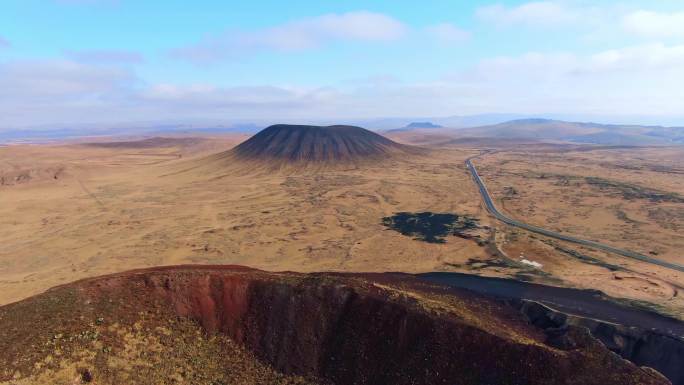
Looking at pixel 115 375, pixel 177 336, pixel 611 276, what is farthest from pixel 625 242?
pixel 115 375

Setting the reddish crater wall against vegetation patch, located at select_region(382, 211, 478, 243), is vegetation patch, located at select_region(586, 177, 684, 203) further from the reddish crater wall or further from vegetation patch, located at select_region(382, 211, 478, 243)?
the reddish crater wall

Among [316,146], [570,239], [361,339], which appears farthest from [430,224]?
[316,146]

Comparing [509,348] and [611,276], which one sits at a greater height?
[509,348]

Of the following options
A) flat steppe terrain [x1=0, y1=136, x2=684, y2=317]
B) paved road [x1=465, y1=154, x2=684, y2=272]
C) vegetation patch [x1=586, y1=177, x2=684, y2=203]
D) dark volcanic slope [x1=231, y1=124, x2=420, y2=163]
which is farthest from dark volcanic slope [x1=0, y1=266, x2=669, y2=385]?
dark volcanic slope [x1=231, y1=124, x2=420, y2=163]

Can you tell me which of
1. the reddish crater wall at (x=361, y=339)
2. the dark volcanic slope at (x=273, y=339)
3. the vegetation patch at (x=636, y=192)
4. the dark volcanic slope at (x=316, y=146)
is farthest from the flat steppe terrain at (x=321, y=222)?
the dark volcanic slope at (x=273, y=339)

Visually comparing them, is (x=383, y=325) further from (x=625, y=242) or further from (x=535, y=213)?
(x=535, y=213)

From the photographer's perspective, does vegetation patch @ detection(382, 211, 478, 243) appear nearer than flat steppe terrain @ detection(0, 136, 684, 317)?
No

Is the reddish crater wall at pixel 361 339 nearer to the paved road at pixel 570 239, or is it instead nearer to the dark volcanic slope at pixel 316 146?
the paved road at pixel 570 239
